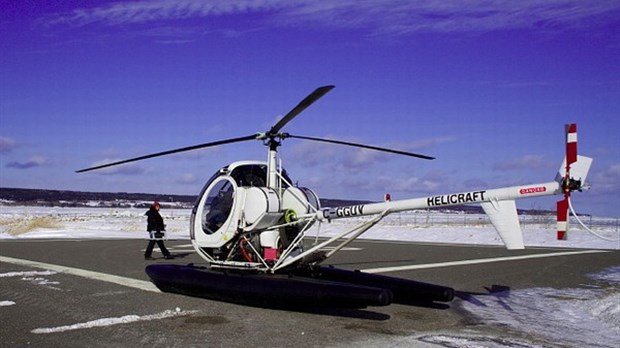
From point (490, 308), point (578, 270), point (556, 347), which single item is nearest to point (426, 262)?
point (578, 270)

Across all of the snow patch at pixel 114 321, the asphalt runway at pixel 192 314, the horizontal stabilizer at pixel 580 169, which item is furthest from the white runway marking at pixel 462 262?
the horizontal stabilizer at pixel 580 169

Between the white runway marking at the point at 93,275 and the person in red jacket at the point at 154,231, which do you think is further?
the person in red jacket at the point at 154,231

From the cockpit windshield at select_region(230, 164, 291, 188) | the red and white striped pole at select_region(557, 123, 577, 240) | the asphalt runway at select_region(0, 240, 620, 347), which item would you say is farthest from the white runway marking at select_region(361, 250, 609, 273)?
the red and white striped pole at select_region(557, 123, 577, 240)

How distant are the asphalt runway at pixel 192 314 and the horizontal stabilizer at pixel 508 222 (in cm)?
126

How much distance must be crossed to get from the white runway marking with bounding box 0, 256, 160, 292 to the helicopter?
2.33 ft

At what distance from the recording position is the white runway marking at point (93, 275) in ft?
40.2

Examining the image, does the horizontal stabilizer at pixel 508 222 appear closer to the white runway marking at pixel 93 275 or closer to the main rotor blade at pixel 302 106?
the main rotor blade at pixel 302 106

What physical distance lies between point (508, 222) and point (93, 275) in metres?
9.57

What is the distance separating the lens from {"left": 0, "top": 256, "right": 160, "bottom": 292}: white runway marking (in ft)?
40.2

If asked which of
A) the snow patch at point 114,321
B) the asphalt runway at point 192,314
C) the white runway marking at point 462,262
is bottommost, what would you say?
the white runway marking at point 462,262

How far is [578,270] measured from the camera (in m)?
16.5

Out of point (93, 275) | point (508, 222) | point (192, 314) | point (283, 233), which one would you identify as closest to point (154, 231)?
point (93, 275)

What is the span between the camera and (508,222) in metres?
8.65

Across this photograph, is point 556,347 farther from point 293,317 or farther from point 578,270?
point 578,270
